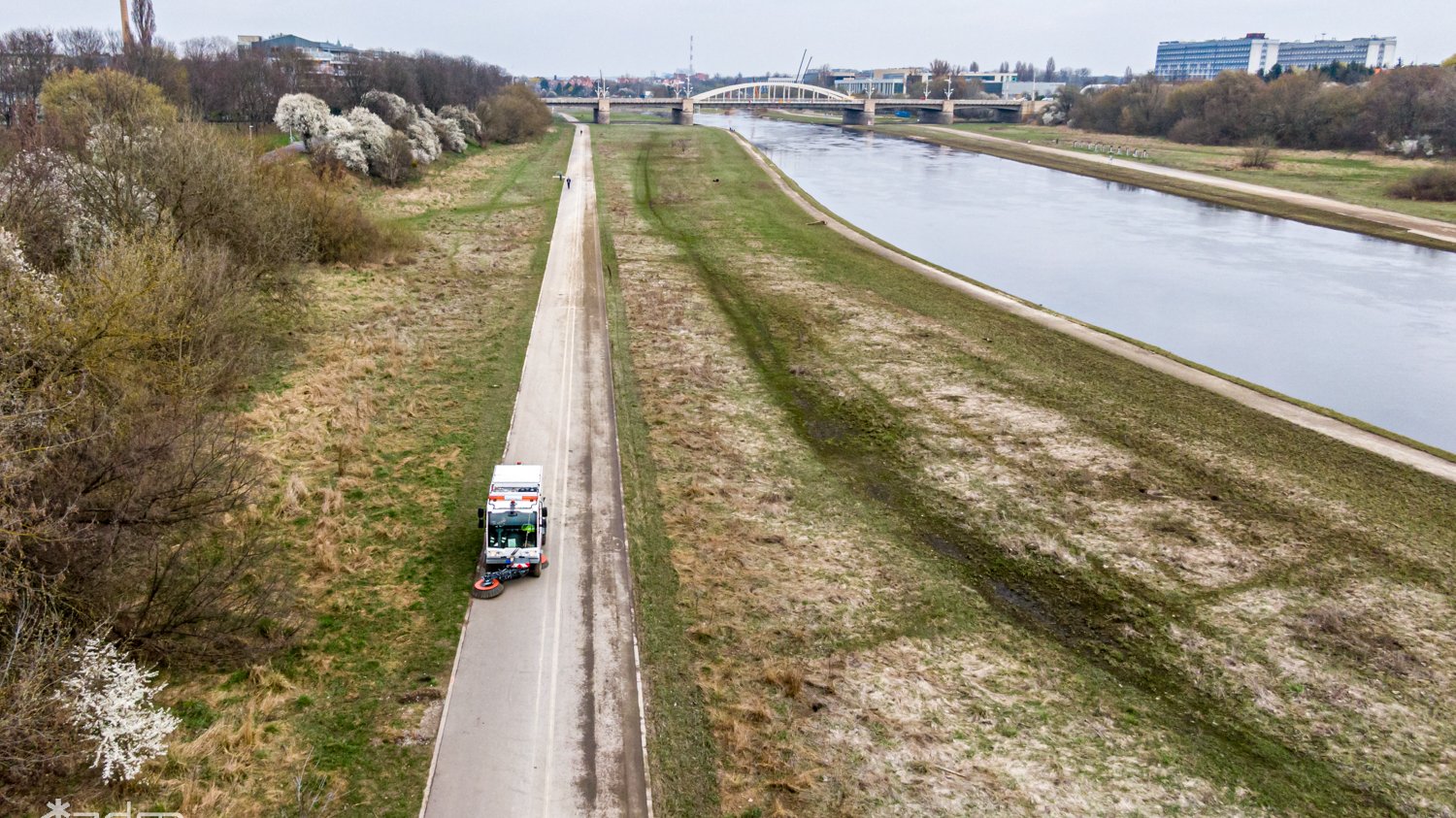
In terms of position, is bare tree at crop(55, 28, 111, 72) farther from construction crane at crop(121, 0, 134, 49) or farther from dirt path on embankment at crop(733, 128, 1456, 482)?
dirt path on embankment at crop(733, 128, 1456, 482)

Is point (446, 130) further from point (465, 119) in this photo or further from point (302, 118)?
point (302, 118)

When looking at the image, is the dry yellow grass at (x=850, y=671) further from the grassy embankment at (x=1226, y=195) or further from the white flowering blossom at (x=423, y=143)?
the white flowering blossom at (x=423, y=143)

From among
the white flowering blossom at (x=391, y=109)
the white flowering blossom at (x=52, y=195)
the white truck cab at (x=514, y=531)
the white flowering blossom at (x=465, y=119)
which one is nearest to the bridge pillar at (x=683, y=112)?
the white flowering blossom at (x=465, y=119)

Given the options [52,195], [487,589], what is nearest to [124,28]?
[52,195]

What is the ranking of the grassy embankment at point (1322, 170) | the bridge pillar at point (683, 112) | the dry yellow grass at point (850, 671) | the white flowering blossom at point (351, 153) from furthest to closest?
the bridge pillar at point (683, 112)
the grassy embankment at point (1322, 170)
the white flowering blossom at point (351, 153)
the dry yellow grass at point (850, 671)

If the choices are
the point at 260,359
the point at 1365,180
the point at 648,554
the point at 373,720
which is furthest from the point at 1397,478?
the point at 1365,180

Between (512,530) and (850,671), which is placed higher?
(512,530)
